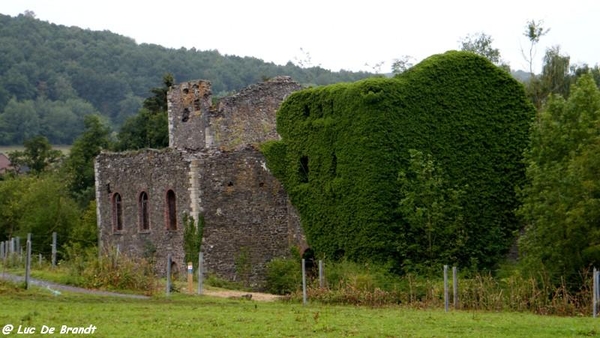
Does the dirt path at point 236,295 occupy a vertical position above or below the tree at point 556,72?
below

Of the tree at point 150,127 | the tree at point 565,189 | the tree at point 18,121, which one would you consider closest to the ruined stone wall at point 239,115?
the tree at point 565,189

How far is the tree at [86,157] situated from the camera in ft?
276

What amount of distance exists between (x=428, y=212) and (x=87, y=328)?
22.1 meters

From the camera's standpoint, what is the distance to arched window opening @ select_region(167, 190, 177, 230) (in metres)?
48.5

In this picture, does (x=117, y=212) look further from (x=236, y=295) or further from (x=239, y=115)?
(x=236, y=295)

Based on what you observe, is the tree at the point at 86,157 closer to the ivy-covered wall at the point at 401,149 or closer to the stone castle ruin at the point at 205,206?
the stone castle ruin at the point at 205,206

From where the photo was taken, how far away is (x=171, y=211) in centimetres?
4869

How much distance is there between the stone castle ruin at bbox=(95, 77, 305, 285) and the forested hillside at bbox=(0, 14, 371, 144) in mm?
89585

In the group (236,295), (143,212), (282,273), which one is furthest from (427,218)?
(143,212)

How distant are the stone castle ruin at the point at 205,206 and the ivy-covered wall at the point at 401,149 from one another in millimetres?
1633

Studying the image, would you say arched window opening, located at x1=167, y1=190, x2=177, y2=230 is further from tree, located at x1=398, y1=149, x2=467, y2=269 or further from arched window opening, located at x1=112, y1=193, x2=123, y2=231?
tree, located at x1=398, y1=149, x2=467, y2=269

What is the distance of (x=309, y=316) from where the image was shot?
27.8 m

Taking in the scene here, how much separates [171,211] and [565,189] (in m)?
18.4

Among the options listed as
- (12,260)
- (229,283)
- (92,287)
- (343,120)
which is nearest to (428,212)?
(343,120)
